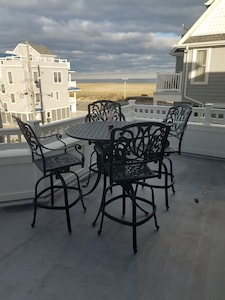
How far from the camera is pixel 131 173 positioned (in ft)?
5.90

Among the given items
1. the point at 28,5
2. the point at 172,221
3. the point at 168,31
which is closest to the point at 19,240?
the point at 172,221

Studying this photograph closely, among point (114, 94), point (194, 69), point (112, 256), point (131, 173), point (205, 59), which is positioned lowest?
point (112, 256)

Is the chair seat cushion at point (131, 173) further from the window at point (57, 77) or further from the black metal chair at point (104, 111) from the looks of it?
the window at point (57, 77)

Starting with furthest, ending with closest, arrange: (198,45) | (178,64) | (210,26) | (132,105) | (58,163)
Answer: (178,64) → (198,45) → (210,26) → (132,105) → (58,163)

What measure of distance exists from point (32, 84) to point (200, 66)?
37.9ft

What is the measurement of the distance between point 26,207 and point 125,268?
52.4 inches

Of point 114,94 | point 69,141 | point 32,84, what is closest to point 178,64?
point 69,141

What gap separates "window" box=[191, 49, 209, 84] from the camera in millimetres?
6973

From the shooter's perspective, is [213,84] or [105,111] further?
[213,84]

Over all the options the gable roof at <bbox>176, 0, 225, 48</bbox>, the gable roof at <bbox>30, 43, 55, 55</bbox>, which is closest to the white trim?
the gable roof at <bbox>176, 0, 225, 48</bbox>

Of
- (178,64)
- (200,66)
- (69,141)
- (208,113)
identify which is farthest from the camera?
(178,64)

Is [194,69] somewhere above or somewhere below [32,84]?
above

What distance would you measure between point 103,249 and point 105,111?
220cm

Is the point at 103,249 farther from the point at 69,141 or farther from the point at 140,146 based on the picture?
the point at 69,141
